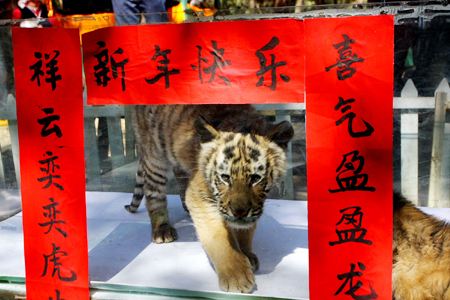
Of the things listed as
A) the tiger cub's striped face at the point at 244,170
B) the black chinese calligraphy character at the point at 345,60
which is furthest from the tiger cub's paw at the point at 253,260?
the black chinese calligraphy character at the point at 345,60

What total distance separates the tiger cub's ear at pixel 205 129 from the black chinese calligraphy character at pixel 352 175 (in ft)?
1.79

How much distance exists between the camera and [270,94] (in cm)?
140

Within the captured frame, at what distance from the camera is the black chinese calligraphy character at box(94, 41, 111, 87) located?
5.02ft

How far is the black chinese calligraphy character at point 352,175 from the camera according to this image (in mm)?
1378

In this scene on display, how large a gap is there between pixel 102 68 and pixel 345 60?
937mm

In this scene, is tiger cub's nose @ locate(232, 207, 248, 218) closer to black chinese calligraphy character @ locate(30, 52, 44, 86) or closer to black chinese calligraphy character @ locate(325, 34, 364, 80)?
black chinese calligraphy character @ locate(325, 34, 364, 80)

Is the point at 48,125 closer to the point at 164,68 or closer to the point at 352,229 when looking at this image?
the point at 164,68

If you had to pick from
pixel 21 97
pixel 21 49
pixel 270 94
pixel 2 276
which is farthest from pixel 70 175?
pixel 270 94

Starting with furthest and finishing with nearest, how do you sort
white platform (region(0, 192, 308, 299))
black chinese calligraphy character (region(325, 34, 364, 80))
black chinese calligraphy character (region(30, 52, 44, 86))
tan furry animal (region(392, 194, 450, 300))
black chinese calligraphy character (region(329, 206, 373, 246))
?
1. white platform (region(0, 192, 308, 299))
2. black chinese calligraphy character (region(30, 52, 44, 86))
3. tan furry animal (region(392, 194, 450, 300))
4. black chinese calligraphy character (region(329, 206, 373, 246))
5. black chinese calligraphy character (region(325, 34, 364, 80))

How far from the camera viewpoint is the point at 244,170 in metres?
1.59

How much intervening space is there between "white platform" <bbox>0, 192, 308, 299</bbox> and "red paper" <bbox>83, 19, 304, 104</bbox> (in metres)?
0.58

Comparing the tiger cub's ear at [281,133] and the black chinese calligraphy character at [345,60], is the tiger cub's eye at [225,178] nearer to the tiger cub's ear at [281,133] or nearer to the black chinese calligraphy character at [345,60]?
the tiger cub's ear at [281,133]

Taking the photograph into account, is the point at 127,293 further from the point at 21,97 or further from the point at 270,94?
the point at 270,94

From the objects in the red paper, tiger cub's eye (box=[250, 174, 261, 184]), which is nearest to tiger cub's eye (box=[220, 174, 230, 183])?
tiger cub's eye (box=[250, 174, 261, 184])
